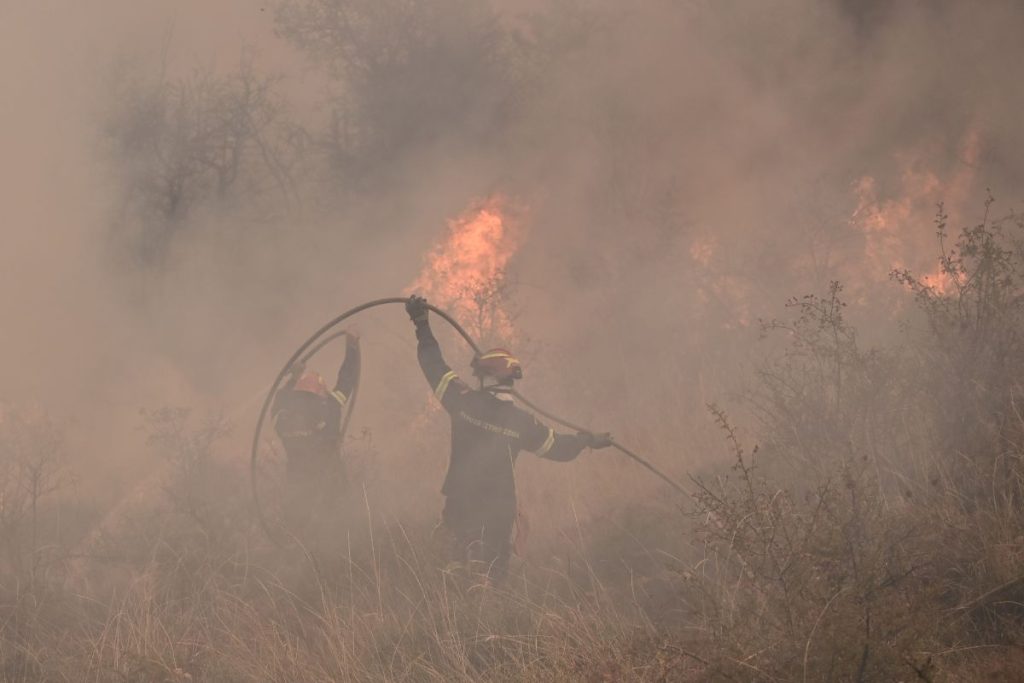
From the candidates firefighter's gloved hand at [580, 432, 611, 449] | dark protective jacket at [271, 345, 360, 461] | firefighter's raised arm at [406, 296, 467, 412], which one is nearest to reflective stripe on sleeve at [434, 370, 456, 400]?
firefighter's raised arm at [406, 296, 467, 412]

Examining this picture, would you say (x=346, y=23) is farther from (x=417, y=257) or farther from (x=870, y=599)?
(x=870, y=599)

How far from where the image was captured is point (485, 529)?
566 centimetres

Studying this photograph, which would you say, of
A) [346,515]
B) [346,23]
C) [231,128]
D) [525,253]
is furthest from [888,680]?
[231,128]

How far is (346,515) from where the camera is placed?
678 centimetres

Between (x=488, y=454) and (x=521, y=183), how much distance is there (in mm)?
5806

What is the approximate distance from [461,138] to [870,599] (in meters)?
9.55

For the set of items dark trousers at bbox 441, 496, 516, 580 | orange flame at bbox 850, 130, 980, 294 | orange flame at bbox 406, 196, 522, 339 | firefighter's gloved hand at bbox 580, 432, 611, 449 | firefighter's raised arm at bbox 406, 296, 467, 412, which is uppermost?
orange flame at bbox 406, 196, 522, 339

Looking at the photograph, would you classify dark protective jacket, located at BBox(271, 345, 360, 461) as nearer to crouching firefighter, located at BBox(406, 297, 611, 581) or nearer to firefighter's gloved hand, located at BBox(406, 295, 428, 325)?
firefighter's gloved hand, located at BBox(406, 295, 428, 325)

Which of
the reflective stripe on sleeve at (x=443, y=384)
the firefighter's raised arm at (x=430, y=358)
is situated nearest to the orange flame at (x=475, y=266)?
the firefighter's raised arm at (x=430, y=358)

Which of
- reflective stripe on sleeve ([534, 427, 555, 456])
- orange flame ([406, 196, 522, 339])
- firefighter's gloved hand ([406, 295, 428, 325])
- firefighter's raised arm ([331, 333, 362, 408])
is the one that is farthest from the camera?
orange flame ([406, 196, 522, 339])

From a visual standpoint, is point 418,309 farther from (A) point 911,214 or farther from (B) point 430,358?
(A) point 911,214

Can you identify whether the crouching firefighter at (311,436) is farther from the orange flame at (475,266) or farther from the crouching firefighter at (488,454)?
the orange flame at (475,266)

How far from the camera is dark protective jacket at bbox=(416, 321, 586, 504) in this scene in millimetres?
5629

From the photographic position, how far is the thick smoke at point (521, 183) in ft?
32.2
